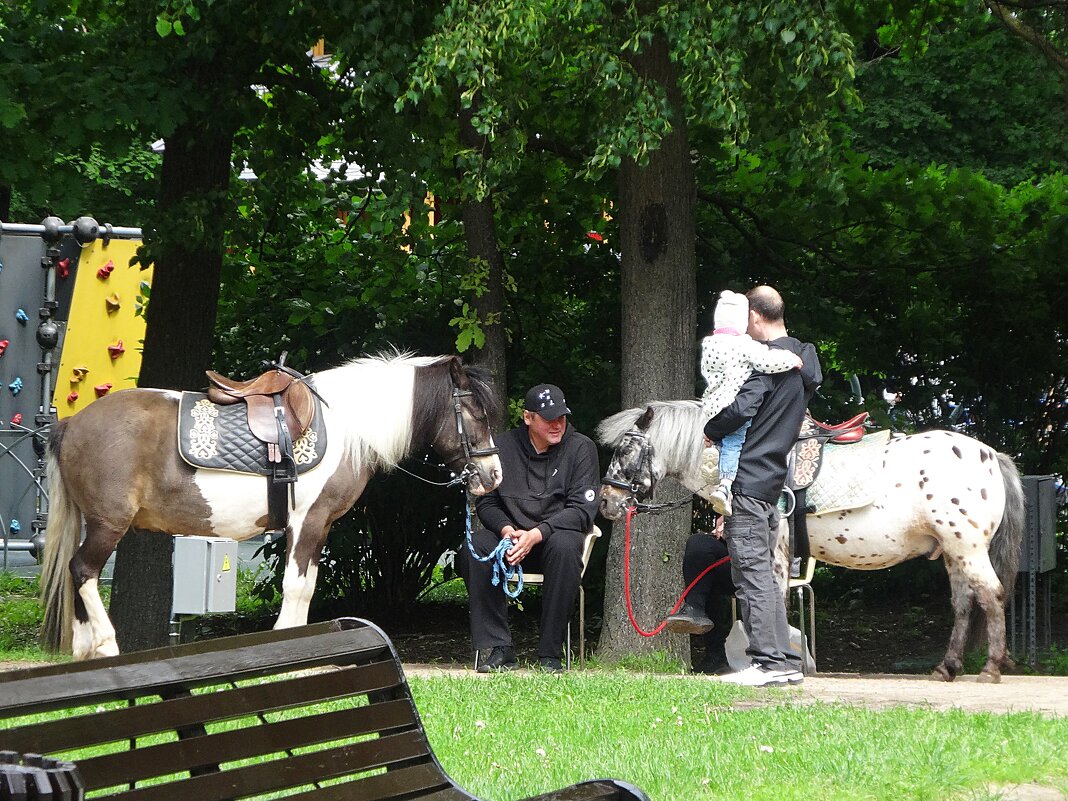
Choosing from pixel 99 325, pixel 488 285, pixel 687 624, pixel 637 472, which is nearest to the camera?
pixel 687 624

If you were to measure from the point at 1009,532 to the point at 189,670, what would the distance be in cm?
Answer: 625

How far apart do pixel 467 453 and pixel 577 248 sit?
3095 millimetres

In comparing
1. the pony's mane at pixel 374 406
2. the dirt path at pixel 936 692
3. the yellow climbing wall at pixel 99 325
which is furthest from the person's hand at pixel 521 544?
the yellow climbing wall at pixel 99 325

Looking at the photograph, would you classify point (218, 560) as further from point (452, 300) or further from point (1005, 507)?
point (1005, 507)

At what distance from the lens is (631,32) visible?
792cm

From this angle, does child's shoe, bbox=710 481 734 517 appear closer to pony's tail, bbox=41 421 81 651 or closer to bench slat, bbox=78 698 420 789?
pony's tail, bbox=41 421 81 651

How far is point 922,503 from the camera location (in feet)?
26.3

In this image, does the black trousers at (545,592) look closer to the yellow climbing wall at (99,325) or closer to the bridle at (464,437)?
the bridle at (464,437)

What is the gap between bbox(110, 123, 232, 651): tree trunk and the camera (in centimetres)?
964

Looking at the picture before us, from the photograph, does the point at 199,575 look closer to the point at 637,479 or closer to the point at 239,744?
the point at 637,479

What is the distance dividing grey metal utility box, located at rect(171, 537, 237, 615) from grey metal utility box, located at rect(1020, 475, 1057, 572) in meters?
4.80

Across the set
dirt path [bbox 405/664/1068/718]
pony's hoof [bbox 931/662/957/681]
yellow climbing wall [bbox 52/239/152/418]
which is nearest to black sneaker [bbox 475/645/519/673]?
dirt path [bbox 405/664/1068/718]

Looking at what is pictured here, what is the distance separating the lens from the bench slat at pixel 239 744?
2768 millimetres

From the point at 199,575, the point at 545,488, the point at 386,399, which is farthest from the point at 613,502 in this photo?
the point at 199,575
